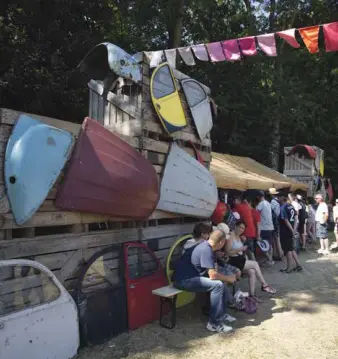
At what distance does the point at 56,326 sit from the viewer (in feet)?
12.6

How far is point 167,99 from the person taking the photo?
612cm

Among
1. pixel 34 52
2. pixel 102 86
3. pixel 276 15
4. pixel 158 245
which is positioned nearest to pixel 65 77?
pixel 34 52

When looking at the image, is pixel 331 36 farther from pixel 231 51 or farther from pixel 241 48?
pixel 231 51

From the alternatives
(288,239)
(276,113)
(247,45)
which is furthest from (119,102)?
(276,113)

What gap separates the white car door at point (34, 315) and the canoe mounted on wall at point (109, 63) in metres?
2.92

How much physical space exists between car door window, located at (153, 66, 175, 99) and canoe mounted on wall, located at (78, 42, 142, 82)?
13.5 inches

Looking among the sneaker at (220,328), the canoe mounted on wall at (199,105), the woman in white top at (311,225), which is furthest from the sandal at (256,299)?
the woman in white top at (311,225)

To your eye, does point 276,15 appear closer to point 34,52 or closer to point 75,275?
point 34,52

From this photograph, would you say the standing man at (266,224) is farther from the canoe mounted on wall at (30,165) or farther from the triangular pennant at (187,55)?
the canoe mounted on wall at (30,165)

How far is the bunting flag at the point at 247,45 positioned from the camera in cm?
659

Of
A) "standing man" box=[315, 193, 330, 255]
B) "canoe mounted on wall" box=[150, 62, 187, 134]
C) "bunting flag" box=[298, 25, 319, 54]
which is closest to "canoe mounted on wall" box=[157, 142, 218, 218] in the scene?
"canoe mounted on wall" box=[150, 62, 187, 134]

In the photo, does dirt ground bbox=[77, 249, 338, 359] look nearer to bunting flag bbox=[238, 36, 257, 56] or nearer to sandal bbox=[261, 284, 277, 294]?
sandal bbox=[261, 284, 277, 294]

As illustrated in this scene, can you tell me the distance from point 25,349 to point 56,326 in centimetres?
38

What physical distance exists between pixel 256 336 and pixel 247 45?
15.3 feet
